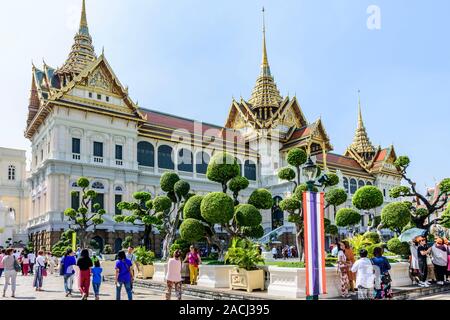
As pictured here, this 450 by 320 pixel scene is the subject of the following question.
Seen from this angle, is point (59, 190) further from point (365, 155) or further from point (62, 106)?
point (365, 155)

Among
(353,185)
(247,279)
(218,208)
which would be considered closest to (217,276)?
(247,279)

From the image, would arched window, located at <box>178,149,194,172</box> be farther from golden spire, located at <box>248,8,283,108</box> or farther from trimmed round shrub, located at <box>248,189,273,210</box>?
trimmed round shrub, located at <box>248,189,273,210</box>

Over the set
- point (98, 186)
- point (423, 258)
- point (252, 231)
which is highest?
point (98, 186)

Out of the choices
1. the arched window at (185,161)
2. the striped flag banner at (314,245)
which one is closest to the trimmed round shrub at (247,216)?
the striped flag banner at (314,245)

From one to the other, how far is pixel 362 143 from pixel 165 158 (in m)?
34.9

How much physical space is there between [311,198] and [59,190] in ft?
82.8

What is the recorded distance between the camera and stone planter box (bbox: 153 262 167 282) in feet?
56.0

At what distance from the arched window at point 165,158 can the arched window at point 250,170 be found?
8.74 metres

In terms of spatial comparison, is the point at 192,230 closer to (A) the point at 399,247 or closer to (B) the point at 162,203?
(B) the point at 162,203

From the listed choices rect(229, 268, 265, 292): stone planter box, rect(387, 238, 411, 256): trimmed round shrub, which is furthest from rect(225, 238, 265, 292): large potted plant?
→ rect(387, 238, 411, 256): trimmed round shrub

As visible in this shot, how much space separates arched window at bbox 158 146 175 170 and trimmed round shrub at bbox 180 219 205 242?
23.6 m

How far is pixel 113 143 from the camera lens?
35219mm

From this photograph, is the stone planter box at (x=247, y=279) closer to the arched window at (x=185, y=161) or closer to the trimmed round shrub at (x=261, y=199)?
the trimmed round shrub at (x=261, y=199)
